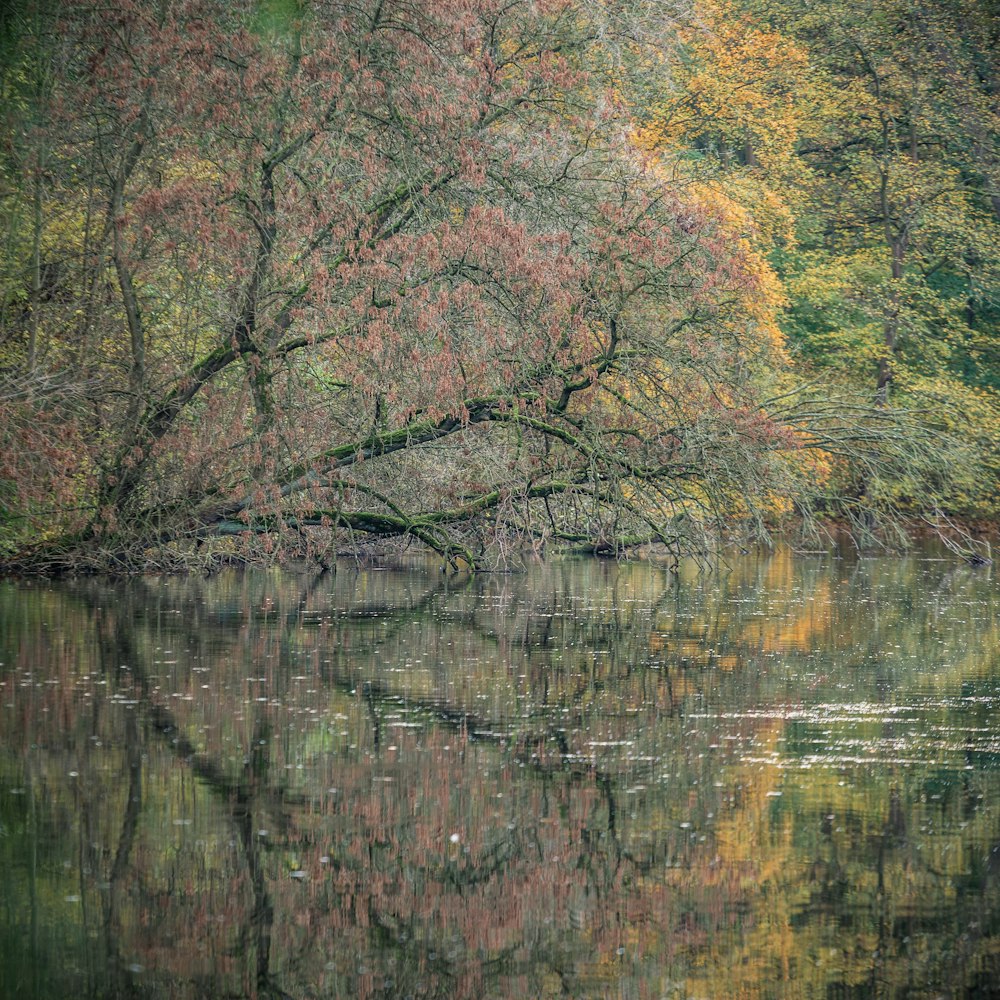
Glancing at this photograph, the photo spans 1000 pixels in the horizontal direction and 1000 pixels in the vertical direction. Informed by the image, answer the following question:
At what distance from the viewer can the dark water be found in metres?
6.38

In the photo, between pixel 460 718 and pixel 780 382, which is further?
pixel 780 382

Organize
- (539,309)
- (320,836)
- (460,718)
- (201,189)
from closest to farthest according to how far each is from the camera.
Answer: (320,836) → (460,718) → (201,189) → (539,309)

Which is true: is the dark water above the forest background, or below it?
below

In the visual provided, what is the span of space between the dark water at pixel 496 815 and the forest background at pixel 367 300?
529cm

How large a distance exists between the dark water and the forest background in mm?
5289

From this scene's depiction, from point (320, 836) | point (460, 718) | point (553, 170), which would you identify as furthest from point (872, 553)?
point (320, 836)

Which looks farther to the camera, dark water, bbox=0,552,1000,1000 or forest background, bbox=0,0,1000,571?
forest background, bbox=0,0,1000,571

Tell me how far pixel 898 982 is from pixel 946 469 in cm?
1792

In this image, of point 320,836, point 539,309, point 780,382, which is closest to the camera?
point 320,836

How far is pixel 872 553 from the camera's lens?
120 feet

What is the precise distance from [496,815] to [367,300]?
13.4m

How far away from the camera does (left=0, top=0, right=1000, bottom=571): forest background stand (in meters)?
20.7

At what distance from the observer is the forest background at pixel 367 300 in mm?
20734

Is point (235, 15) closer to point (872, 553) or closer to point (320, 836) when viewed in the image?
point (320, 836)
